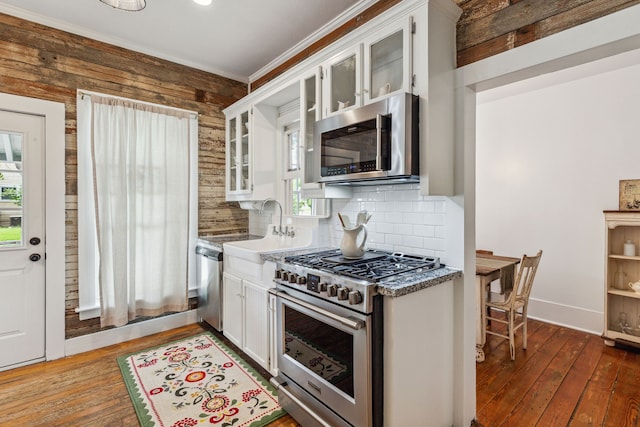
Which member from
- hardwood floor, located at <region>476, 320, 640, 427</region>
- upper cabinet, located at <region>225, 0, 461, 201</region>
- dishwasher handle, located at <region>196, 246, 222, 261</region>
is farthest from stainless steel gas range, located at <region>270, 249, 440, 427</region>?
dishwasher handle, located at <region>196, 246, 222, 261</region>

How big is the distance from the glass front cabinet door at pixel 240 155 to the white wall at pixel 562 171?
3.07m

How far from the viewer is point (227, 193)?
373 centimetres

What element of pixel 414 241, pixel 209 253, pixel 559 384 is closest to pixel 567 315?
pixel 559 384

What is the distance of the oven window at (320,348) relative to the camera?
65.0 inches

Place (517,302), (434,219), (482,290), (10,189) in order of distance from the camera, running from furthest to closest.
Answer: (517,302), (482,290), (10,189), (434,219)

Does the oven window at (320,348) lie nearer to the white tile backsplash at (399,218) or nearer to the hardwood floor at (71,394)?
the hardwood floor at (71,394)

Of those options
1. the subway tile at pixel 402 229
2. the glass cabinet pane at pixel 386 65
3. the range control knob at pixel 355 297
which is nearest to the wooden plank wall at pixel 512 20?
the glass cabinet pane at pixel 386 65

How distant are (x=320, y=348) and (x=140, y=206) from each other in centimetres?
241

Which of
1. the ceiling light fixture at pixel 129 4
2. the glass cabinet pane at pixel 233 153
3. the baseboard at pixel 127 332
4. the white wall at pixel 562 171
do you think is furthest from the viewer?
the glass cabinet pane at pixel 233 153

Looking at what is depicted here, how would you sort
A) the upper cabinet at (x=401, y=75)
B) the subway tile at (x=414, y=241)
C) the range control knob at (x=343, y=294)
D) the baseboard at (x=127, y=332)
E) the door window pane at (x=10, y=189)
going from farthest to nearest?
the baseboard at (x=127, y=332) < the door window pane at (x=10, y=189) < the subway tile at (x=414, y=241) < the upper cabinet at (x=401, y=75) < the range control knob at (x=343, y=294)

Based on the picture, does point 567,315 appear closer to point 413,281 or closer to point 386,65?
point 413,281

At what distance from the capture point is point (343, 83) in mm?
2189

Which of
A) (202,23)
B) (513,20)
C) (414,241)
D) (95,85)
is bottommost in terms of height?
(414,241)

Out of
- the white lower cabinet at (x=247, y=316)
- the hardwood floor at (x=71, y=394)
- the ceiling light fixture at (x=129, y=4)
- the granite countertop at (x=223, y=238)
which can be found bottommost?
the hardwood floor at (x=71, y=394)
